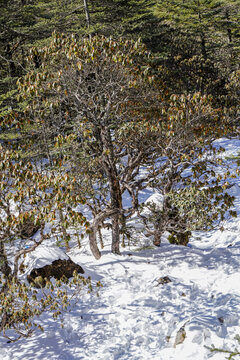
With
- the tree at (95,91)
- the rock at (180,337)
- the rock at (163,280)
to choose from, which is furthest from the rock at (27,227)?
the rock at (163,280)

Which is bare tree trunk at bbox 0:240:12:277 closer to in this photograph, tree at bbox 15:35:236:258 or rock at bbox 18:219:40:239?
rock at bbox 18:219:40:239

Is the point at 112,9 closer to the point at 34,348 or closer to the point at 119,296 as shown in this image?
the point at 119,296

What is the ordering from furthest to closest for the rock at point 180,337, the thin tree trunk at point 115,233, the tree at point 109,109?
1. the thin tree trunk at point 115,233
2. the tree at point 109,109
3. the rock at point 180,337

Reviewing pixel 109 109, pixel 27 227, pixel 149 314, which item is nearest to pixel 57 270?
pixel 27 227

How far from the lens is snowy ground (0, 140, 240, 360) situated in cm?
575

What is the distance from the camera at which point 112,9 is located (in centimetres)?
1956

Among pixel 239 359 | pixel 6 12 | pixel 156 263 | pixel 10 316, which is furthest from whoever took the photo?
pixel 6 12

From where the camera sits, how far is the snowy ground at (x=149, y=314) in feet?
18.9

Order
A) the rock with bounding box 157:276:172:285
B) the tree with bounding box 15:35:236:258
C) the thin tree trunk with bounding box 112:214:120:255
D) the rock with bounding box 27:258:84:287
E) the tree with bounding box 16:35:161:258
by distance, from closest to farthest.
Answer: the tree with bounding box 16:35:161:258 < the tree with bounding box 15:35:236:258 < the rock with bounding box 157:276:172:285 < the rock with bounding box 27:258:84:287 < the thin tree trunk with bounding box 112:214:120:255

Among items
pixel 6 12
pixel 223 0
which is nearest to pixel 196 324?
pixel 6 12

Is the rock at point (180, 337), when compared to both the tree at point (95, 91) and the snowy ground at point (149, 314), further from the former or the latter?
the tree at point (95, 91)

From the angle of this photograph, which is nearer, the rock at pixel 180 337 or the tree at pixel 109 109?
the rock at pixel 180 337

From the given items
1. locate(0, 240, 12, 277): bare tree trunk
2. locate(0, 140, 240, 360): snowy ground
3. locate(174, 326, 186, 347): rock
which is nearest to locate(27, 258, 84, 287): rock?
locate(0, 140, 240, 360): snowy ground

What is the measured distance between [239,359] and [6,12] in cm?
1776
